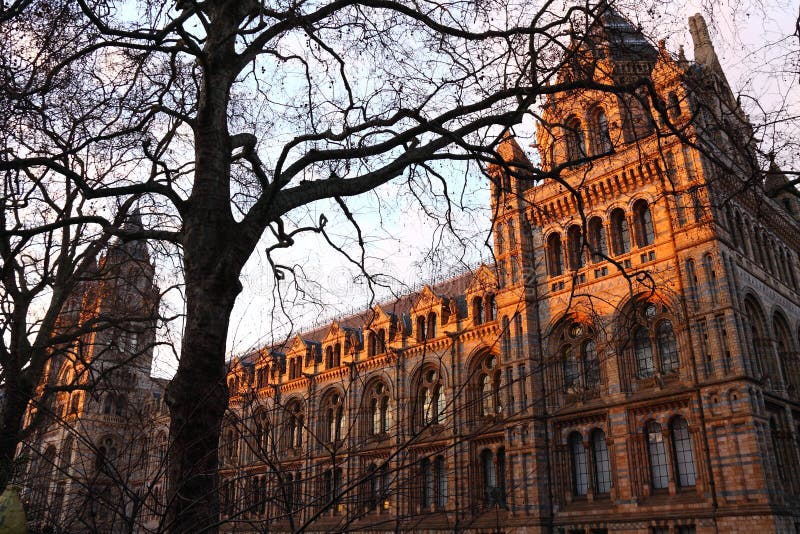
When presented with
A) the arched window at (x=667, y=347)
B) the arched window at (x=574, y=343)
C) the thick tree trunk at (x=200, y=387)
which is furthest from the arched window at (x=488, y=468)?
the thick tree trunk at (x=200, y=387)

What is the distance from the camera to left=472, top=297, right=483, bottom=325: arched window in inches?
1273

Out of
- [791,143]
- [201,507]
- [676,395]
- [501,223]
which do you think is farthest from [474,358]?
[201,507]

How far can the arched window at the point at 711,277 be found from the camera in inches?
864

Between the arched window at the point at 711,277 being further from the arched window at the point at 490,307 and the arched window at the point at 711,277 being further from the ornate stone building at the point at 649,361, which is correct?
the arched window at the point at 490,307

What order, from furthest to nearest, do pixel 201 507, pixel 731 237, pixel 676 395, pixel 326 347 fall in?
pixel 326 347 → pixel 731 237 → pixel 676 395 → pixel 201 507

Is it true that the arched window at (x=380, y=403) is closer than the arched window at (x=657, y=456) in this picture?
No

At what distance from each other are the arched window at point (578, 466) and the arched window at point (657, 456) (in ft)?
8.71

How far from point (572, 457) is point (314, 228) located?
2030cm

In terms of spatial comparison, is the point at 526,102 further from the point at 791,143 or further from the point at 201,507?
the point at 201,507

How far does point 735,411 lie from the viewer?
803 inches

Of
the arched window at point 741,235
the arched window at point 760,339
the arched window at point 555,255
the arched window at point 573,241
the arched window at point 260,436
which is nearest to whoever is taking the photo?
the arched window at point 260,436

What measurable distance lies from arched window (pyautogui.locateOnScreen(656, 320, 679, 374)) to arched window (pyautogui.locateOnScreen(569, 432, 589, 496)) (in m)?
4.35

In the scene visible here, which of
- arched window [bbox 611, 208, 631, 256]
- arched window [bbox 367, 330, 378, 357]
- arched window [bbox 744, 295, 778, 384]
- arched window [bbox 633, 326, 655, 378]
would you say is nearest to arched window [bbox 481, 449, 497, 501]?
arched window [bbox 633, 326, 655, 378]

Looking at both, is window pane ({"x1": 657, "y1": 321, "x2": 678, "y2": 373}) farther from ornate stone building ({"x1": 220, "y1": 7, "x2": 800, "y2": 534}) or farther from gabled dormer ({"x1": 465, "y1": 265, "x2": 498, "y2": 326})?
gabled dormer ({"x1": 465, "y1": 265, "x2": 498, "y2": 326})
